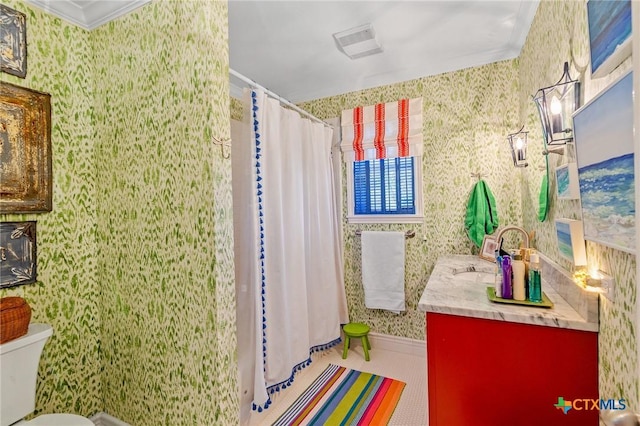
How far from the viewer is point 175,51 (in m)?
1.45

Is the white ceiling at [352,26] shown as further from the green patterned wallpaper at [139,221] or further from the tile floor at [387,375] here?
the tile floor at [387,375]

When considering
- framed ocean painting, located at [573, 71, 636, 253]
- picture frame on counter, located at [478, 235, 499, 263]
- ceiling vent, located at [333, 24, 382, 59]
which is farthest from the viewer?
picture frame on counter, located at [478, 235, 499, 263]

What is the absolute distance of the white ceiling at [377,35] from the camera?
1.73 m

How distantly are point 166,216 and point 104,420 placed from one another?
135 cm

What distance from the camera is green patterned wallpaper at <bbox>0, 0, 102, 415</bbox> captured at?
1.50 meters

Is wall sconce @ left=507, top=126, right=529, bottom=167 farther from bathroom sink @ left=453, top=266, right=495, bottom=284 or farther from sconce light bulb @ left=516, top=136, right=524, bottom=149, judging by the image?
bathroom sink @ left=453, top=266, right=495, bottom=284

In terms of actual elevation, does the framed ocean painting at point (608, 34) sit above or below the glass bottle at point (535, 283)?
above

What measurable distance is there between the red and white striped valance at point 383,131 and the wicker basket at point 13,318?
8.01ft

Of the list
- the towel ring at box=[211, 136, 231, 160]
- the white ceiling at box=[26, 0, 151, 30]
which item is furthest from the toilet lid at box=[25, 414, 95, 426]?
the white ceiling at box=[26, 0, 151, 30]

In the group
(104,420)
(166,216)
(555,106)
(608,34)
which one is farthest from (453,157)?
(104,420)

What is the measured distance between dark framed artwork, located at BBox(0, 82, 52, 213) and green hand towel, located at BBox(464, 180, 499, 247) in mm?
2836

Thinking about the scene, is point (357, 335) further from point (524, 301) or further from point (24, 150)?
point (24, 150)

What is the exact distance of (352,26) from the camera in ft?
6.21

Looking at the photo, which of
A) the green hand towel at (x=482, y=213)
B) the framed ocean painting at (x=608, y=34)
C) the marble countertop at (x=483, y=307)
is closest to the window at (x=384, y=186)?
the green hand towel at (x=482, y=213)
